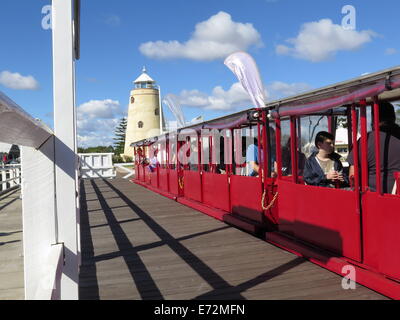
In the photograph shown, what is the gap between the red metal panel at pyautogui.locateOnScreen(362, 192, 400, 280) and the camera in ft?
12.9

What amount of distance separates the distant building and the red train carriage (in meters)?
48.1

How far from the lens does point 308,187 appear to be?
5.55 meters

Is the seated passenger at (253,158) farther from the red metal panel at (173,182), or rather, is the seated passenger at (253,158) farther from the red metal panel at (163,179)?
the red metal panel at (163,179)

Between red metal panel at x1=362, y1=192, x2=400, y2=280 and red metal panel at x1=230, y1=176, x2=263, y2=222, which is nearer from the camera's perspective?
red metal panel at x1=362, y1=192, x2=400, y2=280

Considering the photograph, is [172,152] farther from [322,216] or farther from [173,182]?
[322,216]

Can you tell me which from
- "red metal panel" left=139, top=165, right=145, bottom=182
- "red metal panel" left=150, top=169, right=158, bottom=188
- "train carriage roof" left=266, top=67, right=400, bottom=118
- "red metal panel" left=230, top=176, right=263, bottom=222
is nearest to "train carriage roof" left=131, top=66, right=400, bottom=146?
"train carriage roof" left=266, top=67, right=400, bottom=118

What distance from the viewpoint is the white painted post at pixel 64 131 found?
7.88ft

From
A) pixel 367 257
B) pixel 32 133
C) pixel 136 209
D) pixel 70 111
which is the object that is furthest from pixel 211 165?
pixel 32 133

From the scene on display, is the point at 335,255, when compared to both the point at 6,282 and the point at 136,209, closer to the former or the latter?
the point at 6,282

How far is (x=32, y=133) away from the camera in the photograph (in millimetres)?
1762

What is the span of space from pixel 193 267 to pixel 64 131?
3.18m

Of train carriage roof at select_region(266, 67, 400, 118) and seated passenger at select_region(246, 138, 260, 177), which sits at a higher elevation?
train carriage roof at select_region(266, 67, 400, 118)

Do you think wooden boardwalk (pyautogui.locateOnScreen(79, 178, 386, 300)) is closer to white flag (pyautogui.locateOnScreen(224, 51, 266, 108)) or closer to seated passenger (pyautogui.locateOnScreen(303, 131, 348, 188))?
seated passenger (pyautogui.locateOnScreen(303, 131, 348, 188))

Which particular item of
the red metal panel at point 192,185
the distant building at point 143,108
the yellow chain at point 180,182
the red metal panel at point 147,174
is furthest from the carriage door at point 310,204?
the distant building at point 143,108
